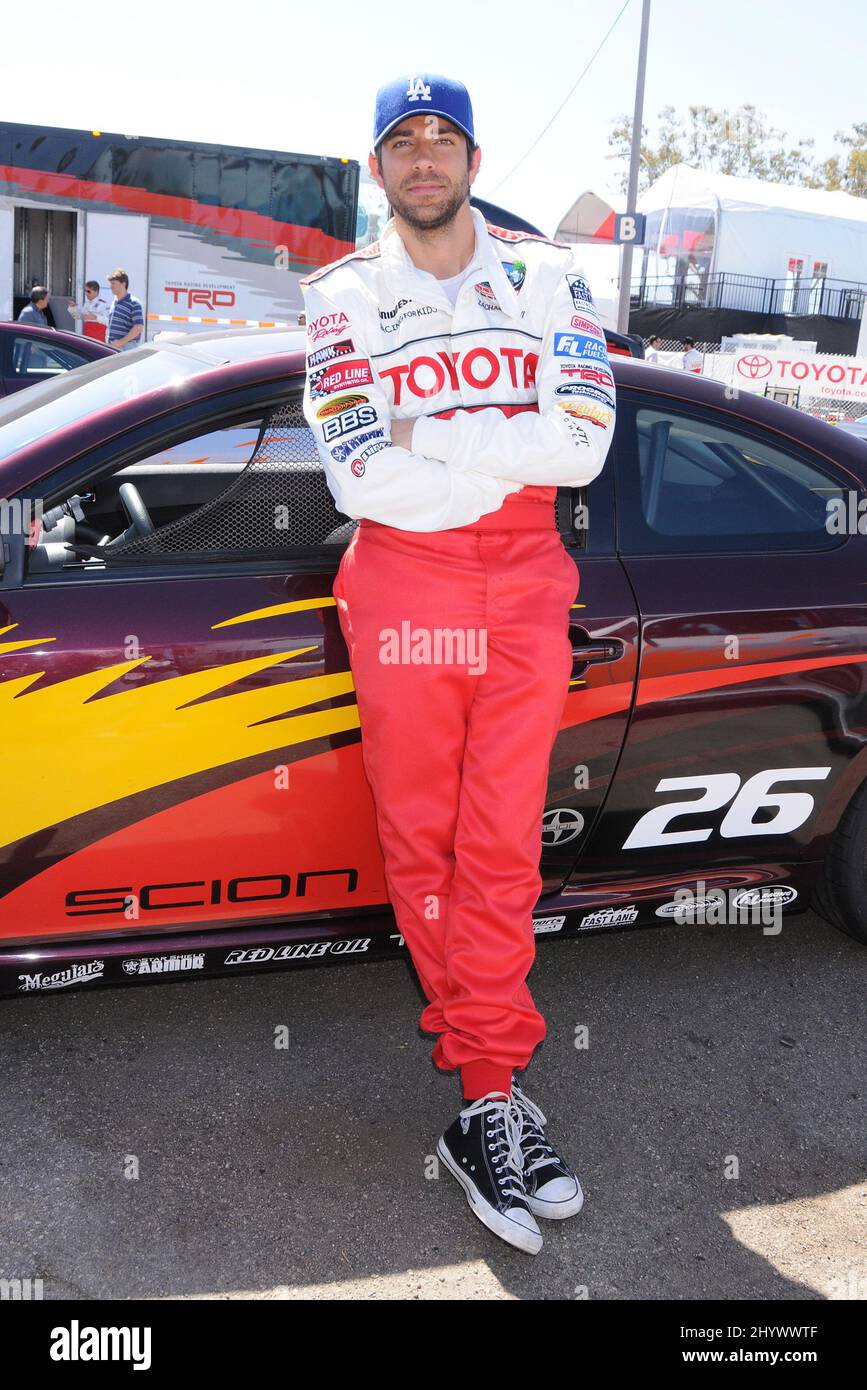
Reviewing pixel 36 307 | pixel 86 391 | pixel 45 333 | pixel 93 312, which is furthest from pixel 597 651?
pixel 93 312

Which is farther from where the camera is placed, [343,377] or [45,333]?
[45,333]

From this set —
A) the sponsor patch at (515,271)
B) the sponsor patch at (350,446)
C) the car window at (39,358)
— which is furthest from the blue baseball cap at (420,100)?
the car window at (39,358)

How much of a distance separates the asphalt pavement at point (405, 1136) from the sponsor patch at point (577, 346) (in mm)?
1579

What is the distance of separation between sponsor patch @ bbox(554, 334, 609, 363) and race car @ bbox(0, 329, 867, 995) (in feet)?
1.23

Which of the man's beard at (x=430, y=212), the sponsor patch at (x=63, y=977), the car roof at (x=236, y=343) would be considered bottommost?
the sponsor patch at (x=63, y=977)

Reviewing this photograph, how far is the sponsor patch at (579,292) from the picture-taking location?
2498 mm

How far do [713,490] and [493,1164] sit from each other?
160cm

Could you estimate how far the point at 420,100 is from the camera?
7.84 ft

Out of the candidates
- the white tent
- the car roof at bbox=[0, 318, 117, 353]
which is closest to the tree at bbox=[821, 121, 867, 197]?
the white tent

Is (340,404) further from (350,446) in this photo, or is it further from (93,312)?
(93,312)

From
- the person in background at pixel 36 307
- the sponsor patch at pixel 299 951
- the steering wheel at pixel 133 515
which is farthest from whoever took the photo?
the person in background at pixel 36 307

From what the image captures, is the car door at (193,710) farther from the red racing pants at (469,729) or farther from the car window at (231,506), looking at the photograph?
the red racing pants at (469,729)

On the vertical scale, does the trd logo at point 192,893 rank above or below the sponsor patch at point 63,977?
above
